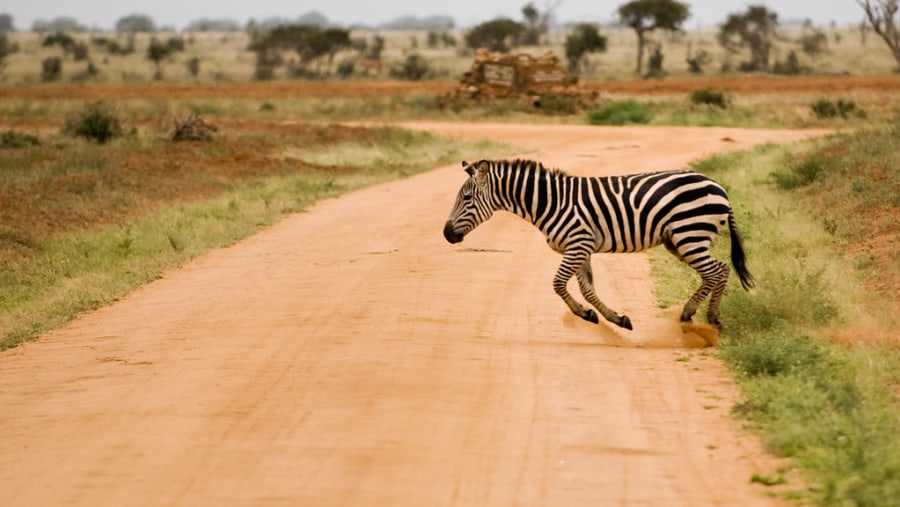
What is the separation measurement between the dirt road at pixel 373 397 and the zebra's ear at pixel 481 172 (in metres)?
1.19

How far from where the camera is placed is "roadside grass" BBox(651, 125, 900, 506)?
23.5ft

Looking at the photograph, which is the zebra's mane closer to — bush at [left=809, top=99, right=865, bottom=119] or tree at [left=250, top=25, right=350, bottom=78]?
bush at [left=809, top=99, right=865, bottom=119]

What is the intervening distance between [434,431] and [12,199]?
1380 centimetres

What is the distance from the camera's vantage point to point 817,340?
10.6 m

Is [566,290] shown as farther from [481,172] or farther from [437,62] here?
[437,62]

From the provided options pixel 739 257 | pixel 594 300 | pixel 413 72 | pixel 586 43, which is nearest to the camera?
pixel 594 300

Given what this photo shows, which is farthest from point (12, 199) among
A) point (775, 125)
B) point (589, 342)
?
point (775, 125)

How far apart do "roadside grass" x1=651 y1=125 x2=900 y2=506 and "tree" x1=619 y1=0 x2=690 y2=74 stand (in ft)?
182

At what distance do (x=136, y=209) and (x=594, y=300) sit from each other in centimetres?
1168

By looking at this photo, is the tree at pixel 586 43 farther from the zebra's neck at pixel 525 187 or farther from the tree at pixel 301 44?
the zebra's neck at pixel 525 187

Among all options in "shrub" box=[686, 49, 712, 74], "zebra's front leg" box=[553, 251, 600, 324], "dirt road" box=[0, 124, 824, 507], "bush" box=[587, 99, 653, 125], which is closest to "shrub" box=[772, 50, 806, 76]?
"shrub" box=[686, 49, 712, 74]

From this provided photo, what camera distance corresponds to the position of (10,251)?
17.2m

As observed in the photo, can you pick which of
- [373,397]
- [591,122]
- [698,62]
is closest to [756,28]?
[698,62]

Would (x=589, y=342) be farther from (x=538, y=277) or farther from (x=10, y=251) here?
(x=10, y=251)
